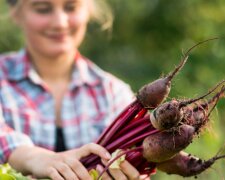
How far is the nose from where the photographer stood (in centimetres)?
403

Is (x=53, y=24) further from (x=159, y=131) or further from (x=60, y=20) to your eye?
(x=159, y=131)

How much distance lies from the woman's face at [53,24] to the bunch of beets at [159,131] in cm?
113

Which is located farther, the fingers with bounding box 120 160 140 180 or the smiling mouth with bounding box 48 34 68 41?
the smiling mouth with bounding box 48 34 68 41

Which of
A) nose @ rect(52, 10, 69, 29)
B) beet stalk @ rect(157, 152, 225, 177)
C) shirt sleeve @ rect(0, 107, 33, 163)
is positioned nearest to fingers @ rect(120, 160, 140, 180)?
beet stalk @ rect(157, 152, 225, 177)

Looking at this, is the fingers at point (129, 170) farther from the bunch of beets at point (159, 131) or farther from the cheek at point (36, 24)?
the cheek at point (36, 24)

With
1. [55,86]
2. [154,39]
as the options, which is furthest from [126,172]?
[154,39]

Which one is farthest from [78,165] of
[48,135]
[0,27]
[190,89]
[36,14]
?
[0,27]

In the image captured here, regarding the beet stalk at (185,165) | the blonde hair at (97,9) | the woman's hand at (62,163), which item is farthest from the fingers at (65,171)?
the blonde hair at (97,9)

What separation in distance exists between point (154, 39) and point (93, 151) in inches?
196

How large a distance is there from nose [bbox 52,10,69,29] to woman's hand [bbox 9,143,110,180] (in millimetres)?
1061

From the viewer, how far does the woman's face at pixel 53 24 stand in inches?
159

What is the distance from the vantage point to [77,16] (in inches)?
162

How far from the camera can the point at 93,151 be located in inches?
117

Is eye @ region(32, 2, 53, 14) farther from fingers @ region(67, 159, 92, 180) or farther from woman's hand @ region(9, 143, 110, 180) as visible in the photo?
fingers @ region(67, 159, 92, 180)
